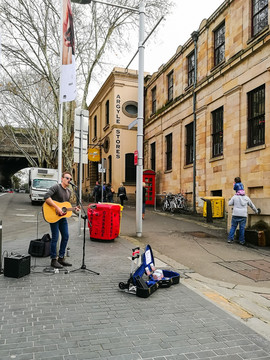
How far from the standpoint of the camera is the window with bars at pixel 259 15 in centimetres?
1234

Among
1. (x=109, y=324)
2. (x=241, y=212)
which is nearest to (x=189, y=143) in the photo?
(x=241, y=212)

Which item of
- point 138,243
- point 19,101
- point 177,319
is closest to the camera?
point 177,319

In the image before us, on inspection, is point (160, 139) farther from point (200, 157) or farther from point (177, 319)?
point (177, 319)

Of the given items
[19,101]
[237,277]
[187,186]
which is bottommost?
[237,277]

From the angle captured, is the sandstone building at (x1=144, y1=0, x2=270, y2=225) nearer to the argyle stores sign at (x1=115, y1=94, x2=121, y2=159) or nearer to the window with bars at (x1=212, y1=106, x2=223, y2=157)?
the window with bars at (x1=212, y1=106, x2=223, y2=157)

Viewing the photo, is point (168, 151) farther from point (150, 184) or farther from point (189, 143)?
point (189, 143)

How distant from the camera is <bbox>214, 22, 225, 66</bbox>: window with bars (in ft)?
50.3

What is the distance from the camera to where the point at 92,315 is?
3.85 meters

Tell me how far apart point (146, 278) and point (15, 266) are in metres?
2.17

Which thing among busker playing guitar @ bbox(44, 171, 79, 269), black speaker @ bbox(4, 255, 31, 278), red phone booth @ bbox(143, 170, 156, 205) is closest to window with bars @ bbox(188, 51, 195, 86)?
red phone booth @ bbox(143, 170, 156, 205)

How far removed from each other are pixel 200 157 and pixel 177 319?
44.1ft

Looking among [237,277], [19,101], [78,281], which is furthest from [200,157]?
Result: [19,101]

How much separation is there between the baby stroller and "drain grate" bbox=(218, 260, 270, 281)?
195cm

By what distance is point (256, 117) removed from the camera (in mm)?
12555
